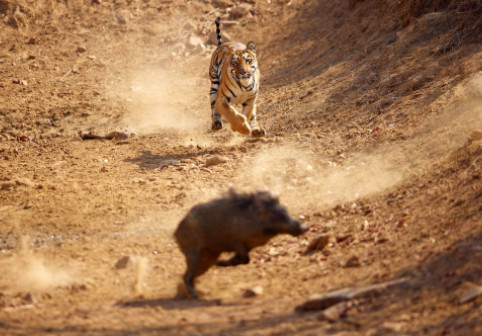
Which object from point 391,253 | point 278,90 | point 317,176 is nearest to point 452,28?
point 278,90

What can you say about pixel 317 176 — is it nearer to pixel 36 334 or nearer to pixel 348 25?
pixel 36 334

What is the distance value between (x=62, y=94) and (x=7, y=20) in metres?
4.93

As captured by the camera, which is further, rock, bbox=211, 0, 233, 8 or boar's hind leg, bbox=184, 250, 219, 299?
rock, bbox=211, 0, 233, 8

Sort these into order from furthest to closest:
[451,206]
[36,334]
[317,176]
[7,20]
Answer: [7,20] < [317,176] < [451,206] < [36,334]

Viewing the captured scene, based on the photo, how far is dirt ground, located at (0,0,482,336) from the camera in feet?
18.5

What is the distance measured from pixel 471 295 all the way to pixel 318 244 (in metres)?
2.60

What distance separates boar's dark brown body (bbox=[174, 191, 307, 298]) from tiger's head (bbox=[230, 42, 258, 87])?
6074mm

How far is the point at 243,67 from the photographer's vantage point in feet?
39.7

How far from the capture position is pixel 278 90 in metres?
14.7

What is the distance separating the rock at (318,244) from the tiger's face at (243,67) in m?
5.41

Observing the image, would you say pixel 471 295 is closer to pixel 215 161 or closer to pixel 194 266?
pixel 194 266

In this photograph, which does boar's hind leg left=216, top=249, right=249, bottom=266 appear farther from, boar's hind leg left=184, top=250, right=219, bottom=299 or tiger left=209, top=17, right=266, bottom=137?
tiger left=209, top=17, right=266, bottom=137

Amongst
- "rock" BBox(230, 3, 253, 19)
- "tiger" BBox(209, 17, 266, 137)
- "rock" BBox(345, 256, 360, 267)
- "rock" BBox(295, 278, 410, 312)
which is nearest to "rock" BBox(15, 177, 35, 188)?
"tiger" BBox(209, 17, 266, 137)

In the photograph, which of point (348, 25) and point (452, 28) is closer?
point (452, 28)
